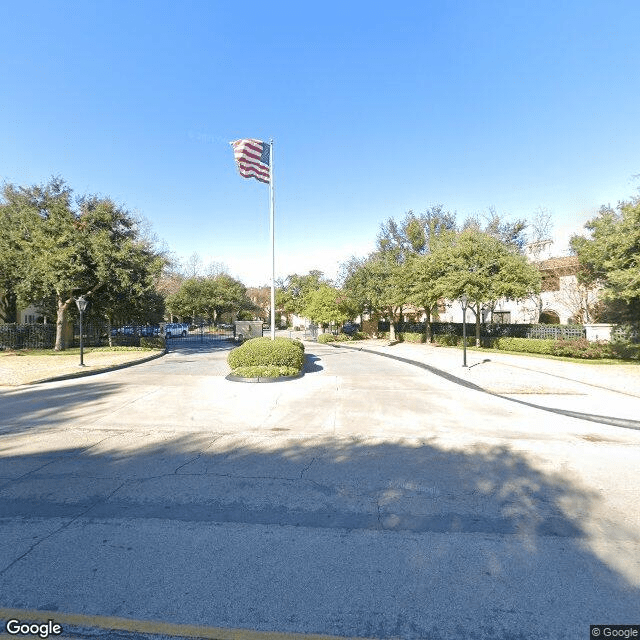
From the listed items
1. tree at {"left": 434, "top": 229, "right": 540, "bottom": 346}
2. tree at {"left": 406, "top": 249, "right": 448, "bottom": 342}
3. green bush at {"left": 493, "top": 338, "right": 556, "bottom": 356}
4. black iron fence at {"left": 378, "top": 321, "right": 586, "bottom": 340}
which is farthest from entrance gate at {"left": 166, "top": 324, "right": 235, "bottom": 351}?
green bush at {"left": 493, "top": 338, "right": 556, "bottom": 356}

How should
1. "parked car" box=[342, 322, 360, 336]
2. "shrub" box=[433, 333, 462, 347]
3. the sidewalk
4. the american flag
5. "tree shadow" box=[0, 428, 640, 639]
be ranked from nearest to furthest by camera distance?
"tree shadow" box=[0, 428, 640, 639] → the sidewalk → the american flag → "shrub" box=[433, 333, 462, 347] → "parked car" box=[342, 322, 360, 336]

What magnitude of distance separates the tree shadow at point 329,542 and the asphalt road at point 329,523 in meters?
0.02

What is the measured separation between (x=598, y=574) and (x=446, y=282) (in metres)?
21.3

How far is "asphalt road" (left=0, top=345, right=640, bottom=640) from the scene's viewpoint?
2.69 meters

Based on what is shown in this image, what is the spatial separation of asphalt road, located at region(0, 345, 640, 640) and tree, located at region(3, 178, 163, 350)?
49.9ft

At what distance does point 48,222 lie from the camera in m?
21.7


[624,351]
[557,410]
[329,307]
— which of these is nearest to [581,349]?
[624,351]

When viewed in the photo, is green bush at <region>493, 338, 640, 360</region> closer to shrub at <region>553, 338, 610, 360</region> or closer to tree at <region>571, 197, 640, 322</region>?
shrub at <region>553, 338, 610, 360</region>

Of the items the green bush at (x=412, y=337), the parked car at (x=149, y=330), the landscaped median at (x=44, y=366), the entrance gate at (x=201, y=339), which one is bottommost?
the landscaped median at (x=44, y=366)

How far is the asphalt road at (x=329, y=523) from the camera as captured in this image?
8.82ft

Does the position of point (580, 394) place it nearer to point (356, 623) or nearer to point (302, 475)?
point (302, 475)

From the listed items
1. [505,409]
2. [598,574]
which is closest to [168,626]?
[598,574]

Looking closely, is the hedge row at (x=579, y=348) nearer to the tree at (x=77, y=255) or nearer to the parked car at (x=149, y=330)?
the tree at (x=77, y=255)

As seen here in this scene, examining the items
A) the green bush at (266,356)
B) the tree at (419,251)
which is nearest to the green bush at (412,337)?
the tree at (419,251)
